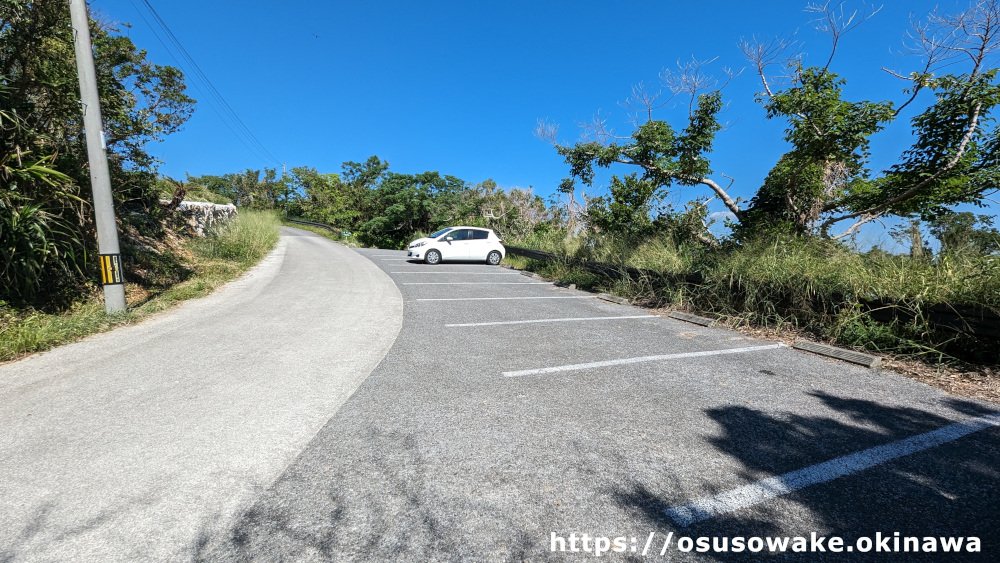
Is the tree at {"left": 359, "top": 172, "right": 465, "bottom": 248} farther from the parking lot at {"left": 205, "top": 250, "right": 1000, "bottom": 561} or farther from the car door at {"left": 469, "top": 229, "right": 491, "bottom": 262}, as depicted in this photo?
the parking lot at {"left": 205, "top": 250, "right": 1000, "bottom": 561}

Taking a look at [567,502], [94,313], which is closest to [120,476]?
[567,502]

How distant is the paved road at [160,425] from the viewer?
1.78 m

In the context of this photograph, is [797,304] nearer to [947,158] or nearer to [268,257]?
[947,158]

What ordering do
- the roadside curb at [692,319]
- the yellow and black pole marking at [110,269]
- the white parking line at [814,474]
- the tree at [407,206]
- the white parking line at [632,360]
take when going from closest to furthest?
the white parking line at [814,474] → the white parking line at [632,360] → the yellow and black pole marking at [110,269] → the roadside curb at [692,319] → the tree at [407,206]

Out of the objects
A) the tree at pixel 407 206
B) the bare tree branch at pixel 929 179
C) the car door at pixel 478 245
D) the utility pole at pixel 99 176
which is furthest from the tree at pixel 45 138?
the tree at pixel 407 206

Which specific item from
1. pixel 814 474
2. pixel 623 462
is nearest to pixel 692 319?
pixel 814 474

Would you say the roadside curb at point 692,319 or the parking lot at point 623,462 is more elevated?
the roadside curb at point 692,319

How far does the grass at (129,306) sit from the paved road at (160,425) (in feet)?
0.76

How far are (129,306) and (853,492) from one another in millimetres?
8616

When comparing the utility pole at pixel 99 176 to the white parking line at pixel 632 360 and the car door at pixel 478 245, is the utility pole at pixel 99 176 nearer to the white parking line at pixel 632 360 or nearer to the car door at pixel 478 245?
the white parking line at pixel 632 360

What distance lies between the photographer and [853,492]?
Answer: 2086mm

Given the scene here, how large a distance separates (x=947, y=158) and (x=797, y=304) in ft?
10.3

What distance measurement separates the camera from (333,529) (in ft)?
5.86

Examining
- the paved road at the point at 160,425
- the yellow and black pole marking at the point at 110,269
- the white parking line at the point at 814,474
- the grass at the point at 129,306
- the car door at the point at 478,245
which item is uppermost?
the car door at the point at 478,245
